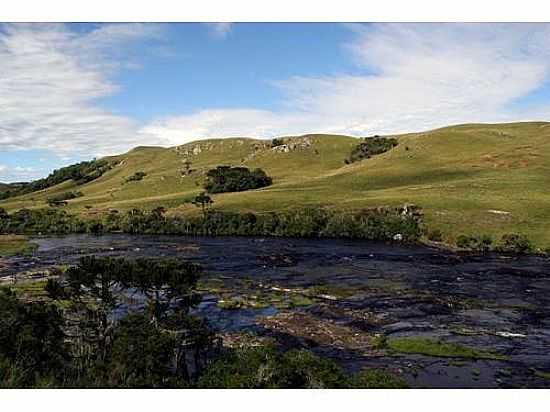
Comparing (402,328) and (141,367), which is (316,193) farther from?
(141,367)

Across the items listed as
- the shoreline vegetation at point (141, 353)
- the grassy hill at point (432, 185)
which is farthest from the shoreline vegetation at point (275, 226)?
the shoreline vegetation at point (141, 353)

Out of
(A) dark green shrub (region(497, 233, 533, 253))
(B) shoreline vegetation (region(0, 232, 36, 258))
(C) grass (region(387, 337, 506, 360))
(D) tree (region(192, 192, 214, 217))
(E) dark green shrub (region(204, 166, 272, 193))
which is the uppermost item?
(E) dark green shrub (region(204, 166, 272, 193))

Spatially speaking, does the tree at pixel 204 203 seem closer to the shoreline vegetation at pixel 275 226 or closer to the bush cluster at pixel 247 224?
the shoreline vegetation at pixel 275 226

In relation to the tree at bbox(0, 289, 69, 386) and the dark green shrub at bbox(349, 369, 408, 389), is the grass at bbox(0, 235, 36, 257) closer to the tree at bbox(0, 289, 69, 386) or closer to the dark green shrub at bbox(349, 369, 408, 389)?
the tree at bbox(0, 289, 69, 386)

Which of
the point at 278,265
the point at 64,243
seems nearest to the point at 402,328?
the point at 278,265

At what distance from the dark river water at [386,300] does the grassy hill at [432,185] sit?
1610cm

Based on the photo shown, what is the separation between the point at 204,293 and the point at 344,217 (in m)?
48.4

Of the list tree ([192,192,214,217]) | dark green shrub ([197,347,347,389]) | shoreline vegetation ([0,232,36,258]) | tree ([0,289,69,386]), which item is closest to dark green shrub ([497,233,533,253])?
A: tree ([192,192,214,217])

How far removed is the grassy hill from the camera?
3477 inches

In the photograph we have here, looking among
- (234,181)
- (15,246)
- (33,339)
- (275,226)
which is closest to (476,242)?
(275,226)

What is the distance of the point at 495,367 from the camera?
31.4m

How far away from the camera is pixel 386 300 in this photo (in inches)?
1898

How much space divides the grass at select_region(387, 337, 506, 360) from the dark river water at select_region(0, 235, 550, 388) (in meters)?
0.79

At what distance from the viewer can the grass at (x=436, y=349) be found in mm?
33531
